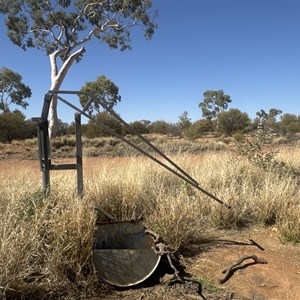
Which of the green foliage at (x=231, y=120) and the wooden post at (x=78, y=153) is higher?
the green foliage at (x=231, y=120)

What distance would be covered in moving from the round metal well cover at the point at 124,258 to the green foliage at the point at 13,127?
2652 cm

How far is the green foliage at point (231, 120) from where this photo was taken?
38.3m

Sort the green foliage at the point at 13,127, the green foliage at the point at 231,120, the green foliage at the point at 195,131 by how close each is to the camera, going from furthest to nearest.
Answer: the green foliage at the point at 231,120 → the green foliage at the point at 195,131 → the green foliage at the point at 13,127

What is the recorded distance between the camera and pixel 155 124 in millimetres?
43125

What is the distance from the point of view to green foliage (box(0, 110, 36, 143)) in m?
28.0

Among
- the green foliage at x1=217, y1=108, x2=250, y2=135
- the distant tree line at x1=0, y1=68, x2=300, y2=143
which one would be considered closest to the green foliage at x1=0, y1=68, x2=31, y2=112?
the distant tree line at x1=0, y1=68, x2=300, y2=143

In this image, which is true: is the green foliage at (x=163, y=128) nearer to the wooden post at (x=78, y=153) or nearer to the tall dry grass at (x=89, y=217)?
the tall dry grass at (x=89, y=217)

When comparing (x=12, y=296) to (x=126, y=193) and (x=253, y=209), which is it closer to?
(x=126, y=193)

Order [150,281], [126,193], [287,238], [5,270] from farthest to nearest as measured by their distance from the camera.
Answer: [126,193] → [287,238] → [150,281] → [5,270]

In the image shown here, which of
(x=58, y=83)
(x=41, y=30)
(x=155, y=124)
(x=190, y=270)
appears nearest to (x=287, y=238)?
(x=190, y=270)

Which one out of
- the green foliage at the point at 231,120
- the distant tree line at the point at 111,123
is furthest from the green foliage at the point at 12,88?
the green foliage at the point at 231,120

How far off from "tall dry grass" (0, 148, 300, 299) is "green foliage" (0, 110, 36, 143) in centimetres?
2424

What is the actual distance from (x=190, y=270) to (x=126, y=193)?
1670mm

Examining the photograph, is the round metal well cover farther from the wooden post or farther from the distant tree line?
the distant tree line
